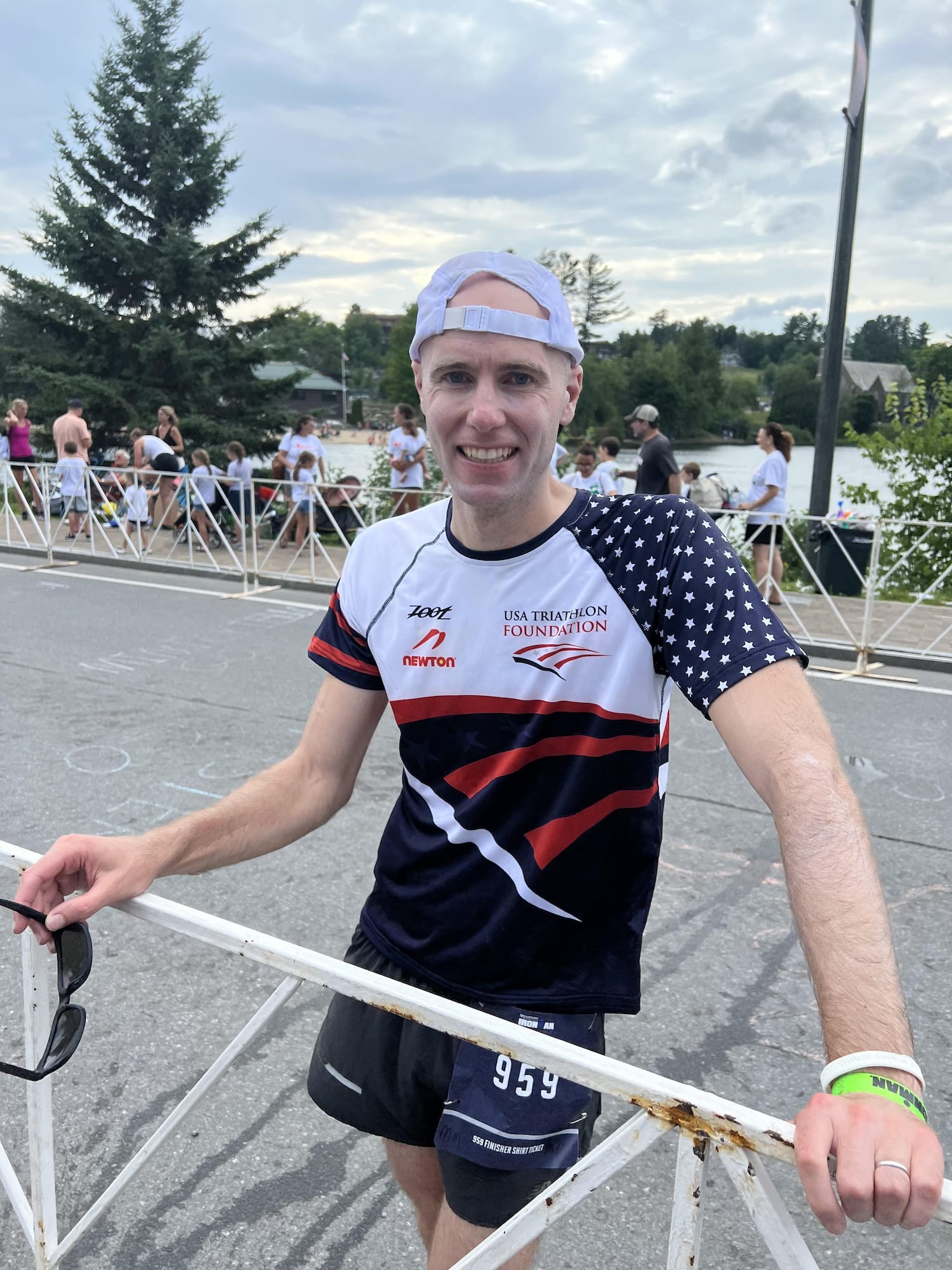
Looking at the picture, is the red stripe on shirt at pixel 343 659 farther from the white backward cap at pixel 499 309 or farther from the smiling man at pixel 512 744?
the white backward cap at pixel 499 309

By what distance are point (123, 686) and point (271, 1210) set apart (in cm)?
515

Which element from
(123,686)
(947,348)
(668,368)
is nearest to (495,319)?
(123,686)

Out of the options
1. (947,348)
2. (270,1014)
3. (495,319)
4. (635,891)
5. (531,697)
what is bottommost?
(270,1014)

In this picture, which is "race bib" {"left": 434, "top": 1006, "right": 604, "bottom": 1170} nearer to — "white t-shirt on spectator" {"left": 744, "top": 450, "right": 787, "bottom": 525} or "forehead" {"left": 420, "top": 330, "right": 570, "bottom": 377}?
"forehead" {"left": 420, "top": 330, "right": 570, "bottom": 377}

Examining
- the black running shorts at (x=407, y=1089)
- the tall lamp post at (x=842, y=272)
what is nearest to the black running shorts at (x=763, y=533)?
the tall lamp post at (x=842, y=272)

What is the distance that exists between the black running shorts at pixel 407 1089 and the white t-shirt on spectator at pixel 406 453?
1140 cm

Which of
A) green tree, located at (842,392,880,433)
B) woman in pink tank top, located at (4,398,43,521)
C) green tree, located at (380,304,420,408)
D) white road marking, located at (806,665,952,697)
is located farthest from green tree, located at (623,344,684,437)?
white road marking, located at (806,665,952,697)

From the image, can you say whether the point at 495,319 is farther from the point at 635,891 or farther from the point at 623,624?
the point at 635,891

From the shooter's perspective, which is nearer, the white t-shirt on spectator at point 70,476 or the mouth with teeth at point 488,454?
the mouth with teeth at point 488,454

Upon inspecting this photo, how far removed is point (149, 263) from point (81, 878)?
2946 cm

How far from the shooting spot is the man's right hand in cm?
168

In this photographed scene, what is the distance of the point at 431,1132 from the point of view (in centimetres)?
185

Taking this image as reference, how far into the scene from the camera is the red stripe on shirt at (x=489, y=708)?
172 cm

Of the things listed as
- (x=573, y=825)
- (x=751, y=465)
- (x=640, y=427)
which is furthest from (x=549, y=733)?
(x=751, y=465)
